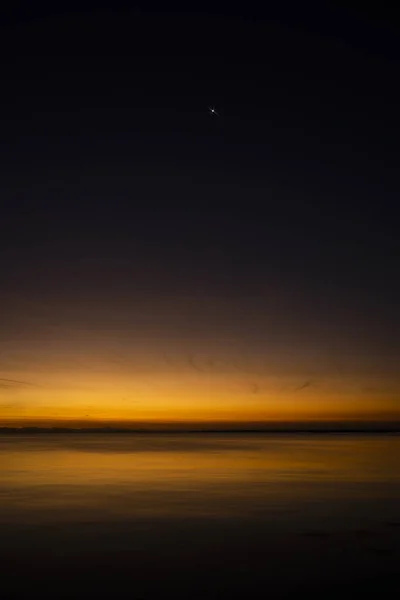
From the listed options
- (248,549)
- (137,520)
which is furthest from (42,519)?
(248,549)

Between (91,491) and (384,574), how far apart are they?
16.2 m

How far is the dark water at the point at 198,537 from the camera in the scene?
1372 cm

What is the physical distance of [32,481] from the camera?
3322 cm

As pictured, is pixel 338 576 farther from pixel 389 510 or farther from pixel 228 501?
pixel 228 501

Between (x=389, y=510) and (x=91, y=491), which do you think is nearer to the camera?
(x=389, y=510)

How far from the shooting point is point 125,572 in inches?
581

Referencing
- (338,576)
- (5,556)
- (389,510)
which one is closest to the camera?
(338,576)

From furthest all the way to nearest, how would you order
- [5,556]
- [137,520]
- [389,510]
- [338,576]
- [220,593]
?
[389,510]
[137,520]
[5,556]
[338,576]
[220,593]

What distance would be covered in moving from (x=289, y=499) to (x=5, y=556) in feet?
40.1

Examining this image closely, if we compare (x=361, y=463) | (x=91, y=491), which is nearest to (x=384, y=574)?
(x=91, y=491)

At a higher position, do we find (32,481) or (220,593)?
(32,481)

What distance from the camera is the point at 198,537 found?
61.7 feet

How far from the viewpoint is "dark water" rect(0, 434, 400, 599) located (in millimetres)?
13719

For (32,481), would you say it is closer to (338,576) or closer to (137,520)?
(137,520)
